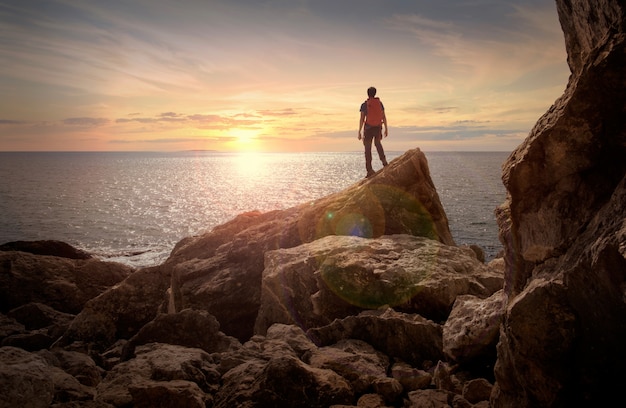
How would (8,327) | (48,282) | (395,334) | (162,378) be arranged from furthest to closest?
(48,282) → (8,327) → (395,334) → (162,378)

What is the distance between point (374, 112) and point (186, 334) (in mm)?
11428

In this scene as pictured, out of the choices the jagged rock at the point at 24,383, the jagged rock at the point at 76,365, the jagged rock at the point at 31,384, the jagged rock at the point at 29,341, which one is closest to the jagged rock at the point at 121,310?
the jagged rock at the point at 29,341

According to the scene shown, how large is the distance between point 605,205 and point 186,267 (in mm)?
12947

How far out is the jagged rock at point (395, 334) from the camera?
8508mm

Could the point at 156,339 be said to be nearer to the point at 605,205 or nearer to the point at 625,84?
the point at 605,205

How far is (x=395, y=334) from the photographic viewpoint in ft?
28.7

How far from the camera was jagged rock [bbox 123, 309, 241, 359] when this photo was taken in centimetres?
997

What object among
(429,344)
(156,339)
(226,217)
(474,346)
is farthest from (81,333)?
(226,217)

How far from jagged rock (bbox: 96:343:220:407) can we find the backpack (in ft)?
40.0

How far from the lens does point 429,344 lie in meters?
8.52

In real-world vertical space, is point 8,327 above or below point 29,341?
below

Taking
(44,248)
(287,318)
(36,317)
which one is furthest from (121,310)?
(44,248)

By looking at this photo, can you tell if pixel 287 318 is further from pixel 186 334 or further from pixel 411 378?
pixel 411 378

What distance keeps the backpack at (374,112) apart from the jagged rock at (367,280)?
7.08 metres
